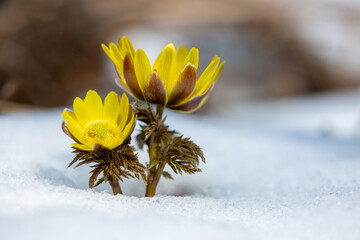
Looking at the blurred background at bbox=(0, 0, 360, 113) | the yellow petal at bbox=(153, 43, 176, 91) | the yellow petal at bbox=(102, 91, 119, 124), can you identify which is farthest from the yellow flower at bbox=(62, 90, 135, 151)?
the blurred background at bbox=(0, 0, 360, 113)

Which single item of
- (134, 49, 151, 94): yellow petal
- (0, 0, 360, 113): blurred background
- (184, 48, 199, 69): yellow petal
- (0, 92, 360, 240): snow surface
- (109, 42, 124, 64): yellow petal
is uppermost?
(0, 0, 360, 113): blurred background

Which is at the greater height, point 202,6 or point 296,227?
point 202,6

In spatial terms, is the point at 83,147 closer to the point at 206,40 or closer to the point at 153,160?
Answer: the point at 153,160

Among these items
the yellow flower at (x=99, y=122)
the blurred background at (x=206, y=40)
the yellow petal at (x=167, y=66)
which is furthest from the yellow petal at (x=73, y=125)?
the blurred background at (x=206, y=40)

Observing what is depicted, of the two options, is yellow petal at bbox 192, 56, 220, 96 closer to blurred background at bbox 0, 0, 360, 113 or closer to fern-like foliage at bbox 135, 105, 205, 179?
fern-like foliage at bbox 135, 105, 205, 179

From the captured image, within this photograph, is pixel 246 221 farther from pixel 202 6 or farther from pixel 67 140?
pixel 202 6

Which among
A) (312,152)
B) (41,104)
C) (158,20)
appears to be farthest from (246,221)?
(158,20)

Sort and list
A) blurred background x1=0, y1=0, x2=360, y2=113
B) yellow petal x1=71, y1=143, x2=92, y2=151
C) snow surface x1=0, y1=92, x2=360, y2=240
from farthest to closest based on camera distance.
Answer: blurred background x1=0, y1=0, x2=360, y2=113, yellow petal x1=71, y1=143, x2=92, y2=151, snow surface x1=0, y1=92, x2=360, y2=240

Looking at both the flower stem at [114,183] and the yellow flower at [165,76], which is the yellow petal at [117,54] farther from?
the flower stem at [114,183]
